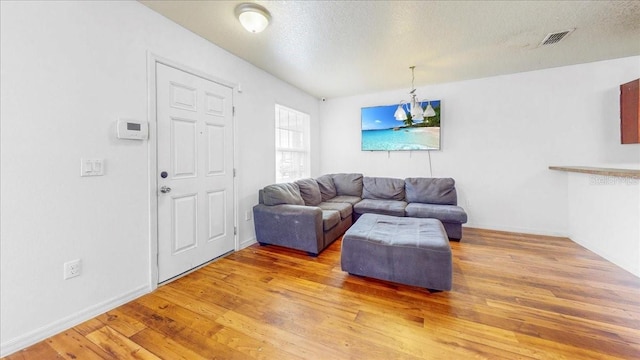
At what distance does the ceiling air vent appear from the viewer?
2.51m

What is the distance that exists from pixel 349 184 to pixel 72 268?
3747mm

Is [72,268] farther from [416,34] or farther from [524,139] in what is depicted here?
[524,139]

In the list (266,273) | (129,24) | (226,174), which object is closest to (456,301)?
(266,273)

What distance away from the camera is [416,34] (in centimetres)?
251

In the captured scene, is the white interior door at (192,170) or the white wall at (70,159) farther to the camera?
the white interior door at (192,170)

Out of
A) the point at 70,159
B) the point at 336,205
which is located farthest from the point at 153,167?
the point at 336,205

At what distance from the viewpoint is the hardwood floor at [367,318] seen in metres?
1.48

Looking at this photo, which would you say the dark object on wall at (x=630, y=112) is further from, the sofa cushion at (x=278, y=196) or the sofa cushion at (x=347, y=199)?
the sofa cushion at (x=278, y=196)

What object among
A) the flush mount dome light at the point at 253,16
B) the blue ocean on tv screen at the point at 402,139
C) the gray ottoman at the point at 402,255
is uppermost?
the flush mount dome light at the point at 253,16

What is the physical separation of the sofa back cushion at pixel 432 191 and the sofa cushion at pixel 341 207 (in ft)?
3.62

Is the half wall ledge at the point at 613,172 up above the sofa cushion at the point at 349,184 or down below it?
above

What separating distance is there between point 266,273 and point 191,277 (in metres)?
0.72

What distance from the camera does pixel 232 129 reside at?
298 cm

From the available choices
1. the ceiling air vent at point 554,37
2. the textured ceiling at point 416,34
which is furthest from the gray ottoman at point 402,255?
the ceiling air vent at point 554,37
